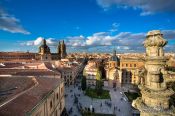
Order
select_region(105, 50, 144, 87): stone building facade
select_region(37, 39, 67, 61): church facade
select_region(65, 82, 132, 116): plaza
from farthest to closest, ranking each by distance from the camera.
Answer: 1. select_region(37, 39, 67, 61): church facade
2. select_region(105, 50, 144, 87): stone building facade
3. select_region(65, 82, 132, 116): plaza

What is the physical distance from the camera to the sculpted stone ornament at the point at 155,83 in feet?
16.3

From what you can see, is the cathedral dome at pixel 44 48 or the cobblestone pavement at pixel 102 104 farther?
the cathedral dome at pixel 44 48

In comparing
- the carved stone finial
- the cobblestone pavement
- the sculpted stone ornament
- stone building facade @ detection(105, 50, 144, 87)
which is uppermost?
the carved stone finial

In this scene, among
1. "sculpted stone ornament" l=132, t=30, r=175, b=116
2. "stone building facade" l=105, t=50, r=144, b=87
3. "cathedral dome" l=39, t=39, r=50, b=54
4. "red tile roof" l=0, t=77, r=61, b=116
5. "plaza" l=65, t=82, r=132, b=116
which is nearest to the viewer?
"sculpted stone ornament" l=132, t=30, r=175, b=116

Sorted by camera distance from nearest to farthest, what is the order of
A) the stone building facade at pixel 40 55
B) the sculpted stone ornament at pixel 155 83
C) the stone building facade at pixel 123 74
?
the sculpted stone ornament at pixel 155 83
the stone building facade at pixel 123 74
the stone building facade at pixel 40 55

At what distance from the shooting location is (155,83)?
5109 mm

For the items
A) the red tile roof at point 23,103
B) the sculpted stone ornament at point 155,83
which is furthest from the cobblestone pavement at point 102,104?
the sculpted stone ornament at point 155,83

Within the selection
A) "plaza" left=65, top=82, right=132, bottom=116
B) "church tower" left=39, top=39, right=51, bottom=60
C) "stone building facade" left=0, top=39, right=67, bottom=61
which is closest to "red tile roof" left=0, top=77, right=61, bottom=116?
"plaza" left=65, top=82, right=132, bottom=116

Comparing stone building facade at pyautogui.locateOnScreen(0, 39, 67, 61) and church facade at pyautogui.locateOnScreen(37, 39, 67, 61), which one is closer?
stone building facade at pyautogui.locateOnScreen(0, 39, 67, 61)

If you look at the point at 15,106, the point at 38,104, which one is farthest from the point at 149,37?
the point at 38,104

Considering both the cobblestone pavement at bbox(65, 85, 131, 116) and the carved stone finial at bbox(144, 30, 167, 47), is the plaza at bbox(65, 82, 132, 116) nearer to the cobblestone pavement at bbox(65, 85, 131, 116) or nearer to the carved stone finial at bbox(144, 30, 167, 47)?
the cobblestone pavement at bbox(65, 85, 131, 116)

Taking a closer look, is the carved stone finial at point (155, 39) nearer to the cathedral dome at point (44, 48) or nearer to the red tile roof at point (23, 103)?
the red tile roof at point (23, 103)

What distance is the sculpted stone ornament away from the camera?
4977 millimetres

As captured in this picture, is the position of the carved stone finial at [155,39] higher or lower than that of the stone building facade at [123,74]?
higher
